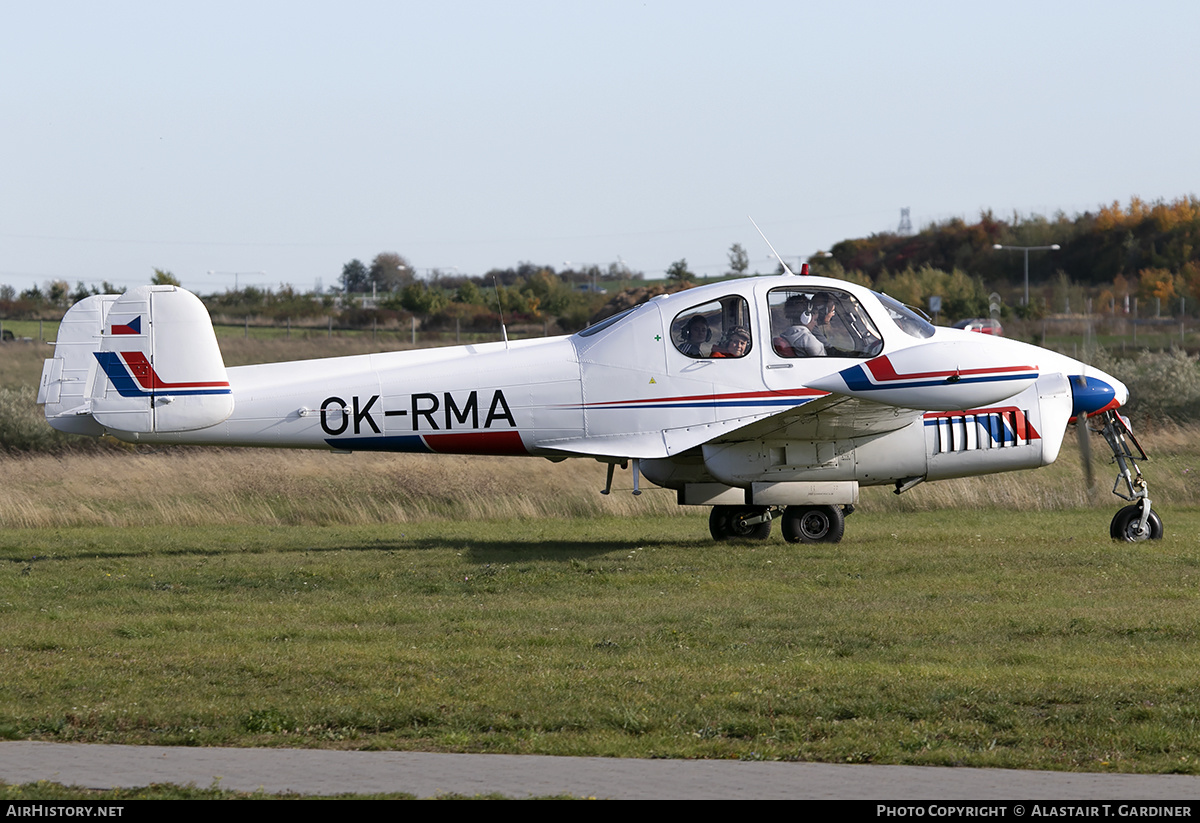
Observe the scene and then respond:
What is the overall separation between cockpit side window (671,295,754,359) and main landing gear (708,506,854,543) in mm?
2139

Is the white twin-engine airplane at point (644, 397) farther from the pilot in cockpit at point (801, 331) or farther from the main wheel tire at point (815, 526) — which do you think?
the main wheel tire at point (815, 526)

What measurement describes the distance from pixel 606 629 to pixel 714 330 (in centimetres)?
521

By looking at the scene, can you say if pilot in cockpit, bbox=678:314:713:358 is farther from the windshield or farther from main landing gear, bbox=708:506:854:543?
main landing gear, bbox=708:506:854:543

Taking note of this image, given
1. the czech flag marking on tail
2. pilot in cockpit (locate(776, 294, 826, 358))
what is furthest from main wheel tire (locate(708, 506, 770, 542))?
the czech flag marking on tail

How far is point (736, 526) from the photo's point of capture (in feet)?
53.3

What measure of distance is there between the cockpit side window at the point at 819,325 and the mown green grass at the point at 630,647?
2.30 metres

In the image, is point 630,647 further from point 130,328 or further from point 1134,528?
point 1134,528

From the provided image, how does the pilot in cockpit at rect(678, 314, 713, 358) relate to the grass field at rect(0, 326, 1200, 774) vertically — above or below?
above

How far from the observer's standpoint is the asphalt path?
587 centimetres

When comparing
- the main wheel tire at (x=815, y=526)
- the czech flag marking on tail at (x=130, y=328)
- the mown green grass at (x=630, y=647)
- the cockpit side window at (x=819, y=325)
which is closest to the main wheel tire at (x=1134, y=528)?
the mown green grass at (x=630, y=647)

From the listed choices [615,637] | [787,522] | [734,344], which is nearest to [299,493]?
[787,522]

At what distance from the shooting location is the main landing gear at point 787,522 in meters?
15.6
